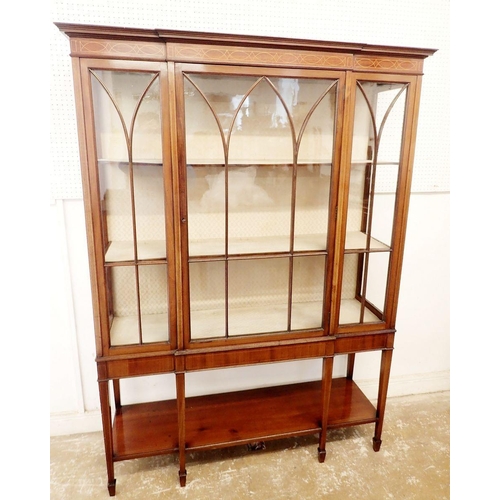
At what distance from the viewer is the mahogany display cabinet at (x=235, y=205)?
60.8 inches

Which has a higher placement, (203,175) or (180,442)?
(203,175)

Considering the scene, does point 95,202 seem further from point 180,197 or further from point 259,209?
point 259,209

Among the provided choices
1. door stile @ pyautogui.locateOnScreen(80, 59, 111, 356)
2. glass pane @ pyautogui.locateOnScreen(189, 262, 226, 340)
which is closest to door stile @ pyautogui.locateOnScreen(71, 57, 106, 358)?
door stile @ pyautogui.locateOnScreen(80, 59, 111, 356)

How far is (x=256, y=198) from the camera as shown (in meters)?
1.85

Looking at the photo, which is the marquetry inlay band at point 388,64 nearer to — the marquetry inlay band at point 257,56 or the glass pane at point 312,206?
the marquetry inlay band at point 257,56

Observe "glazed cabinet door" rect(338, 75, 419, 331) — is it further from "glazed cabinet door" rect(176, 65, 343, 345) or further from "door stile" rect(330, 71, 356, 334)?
"glazed cabinet door" rect(176, 65, 343, 345)

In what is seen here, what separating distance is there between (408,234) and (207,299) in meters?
1.27

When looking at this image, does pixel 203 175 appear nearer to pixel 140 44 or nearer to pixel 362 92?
pixel 140 44

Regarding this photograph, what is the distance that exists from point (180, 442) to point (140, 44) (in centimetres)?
170

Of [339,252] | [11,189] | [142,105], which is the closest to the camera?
[11,189]

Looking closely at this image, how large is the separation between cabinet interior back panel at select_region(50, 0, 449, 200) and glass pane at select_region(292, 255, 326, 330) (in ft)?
3.00

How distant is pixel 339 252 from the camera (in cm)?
182

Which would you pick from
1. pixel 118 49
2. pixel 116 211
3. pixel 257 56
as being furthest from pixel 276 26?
pixel 116 211

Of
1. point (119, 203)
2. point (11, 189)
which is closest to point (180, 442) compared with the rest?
point (119, 203)
